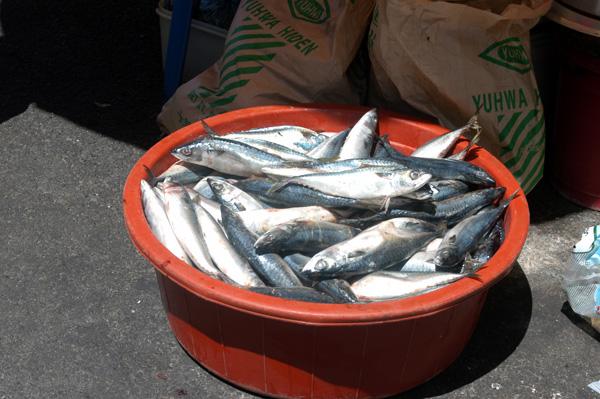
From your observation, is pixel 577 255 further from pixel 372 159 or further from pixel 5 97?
pixel 5 97

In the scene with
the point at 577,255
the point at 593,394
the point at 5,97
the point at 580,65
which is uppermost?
the point at 580,65

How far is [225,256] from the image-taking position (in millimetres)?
2453

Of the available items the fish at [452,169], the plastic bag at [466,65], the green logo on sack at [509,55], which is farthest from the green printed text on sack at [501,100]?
the fish at [452,169]

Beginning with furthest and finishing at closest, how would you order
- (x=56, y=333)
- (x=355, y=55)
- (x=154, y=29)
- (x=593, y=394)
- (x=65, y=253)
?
Result: (x=154, y=29) → (x=355, y=55) → (x=65, y=253) → (x=56, y=333) → (x=593, y=394)

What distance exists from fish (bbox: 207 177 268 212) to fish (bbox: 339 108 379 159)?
0.46 metres

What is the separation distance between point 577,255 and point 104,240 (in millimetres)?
2305

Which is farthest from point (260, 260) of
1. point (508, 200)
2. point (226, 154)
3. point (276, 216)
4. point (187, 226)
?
point (508, 200)

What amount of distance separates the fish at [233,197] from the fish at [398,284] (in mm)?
584

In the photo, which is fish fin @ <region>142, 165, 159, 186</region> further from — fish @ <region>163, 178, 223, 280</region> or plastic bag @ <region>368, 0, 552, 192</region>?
plastic bag @ <region>368, 0, 552, 192</region>

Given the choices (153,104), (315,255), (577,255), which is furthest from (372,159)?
(153,104)

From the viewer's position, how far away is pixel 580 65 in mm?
3355

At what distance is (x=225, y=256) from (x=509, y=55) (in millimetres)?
1820

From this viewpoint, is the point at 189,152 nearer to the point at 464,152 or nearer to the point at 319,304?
the point at 319,304

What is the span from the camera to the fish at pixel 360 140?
112 inches
